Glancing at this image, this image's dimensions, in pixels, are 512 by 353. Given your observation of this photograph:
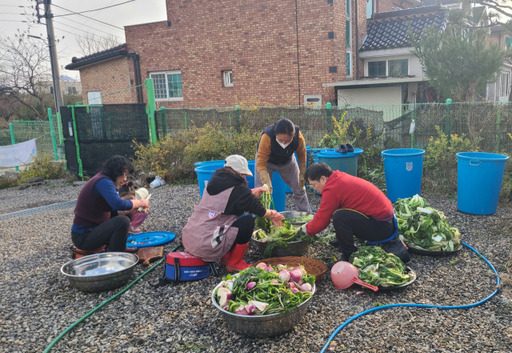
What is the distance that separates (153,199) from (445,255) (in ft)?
18.9

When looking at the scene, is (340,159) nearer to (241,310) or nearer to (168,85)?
(241,310)

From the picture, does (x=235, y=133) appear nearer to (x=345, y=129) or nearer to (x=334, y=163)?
(x=345, y=129)

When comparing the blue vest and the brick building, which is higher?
the brick building

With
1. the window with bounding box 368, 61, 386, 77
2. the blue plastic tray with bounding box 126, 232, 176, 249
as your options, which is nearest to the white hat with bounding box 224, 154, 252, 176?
the blue plastic tray with bounding box 126, 232, 176, 249

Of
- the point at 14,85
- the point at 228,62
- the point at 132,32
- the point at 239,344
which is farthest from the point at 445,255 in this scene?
the point at 14,85

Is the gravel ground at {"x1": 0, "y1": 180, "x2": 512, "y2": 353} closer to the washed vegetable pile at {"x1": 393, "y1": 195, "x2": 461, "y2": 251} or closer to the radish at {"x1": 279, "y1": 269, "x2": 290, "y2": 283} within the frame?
the washed vegetable pile at {"x1": 393, "y1": 195, "x2": 461, "y2": 251}

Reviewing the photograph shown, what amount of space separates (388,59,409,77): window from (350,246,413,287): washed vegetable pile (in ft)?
46.2

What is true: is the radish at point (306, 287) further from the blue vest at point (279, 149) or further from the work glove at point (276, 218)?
the blue vest at point (279, 149)

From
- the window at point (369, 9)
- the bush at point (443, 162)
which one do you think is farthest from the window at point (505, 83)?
the bush at point (443, 162)

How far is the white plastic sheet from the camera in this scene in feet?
45.5

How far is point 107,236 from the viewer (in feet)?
14.8

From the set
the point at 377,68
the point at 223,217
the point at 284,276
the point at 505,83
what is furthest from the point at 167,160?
the point at 505,83

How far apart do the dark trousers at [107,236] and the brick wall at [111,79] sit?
16.8 metres

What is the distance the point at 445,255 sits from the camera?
15.0ft
